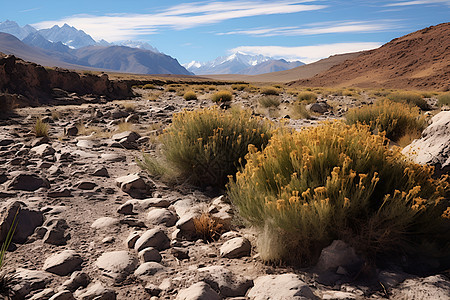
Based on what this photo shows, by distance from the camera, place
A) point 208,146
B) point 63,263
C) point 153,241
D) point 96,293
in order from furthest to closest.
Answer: point 208,146
point 153,241
point 63,263
point 96,293

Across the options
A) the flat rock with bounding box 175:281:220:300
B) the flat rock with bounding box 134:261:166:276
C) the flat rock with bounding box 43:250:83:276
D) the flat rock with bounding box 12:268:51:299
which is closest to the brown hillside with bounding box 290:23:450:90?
the flat rock with bounding box 134:261:166:276

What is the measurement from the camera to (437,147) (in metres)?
4.04

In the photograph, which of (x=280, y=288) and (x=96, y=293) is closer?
(x=280, y=288)

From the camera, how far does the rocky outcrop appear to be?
14.4 meters

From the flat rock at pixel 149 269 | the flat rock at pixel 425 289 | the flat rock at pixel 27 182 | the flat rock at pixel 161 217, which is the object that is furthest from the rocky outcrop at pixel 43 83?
the flat rock at pixel 425 289

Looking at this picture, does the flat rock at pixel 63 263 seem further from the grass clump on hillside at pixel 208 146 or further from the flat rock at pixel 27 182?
the grass clump on hillside at pixel 208 146

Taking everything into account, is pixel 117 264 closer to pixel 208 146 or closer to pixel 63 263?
pixel 63 263

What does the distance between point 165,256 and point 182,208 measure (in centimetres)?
108

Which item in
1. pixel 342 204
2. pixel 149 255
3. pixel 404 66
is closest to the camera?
pixel 342 204

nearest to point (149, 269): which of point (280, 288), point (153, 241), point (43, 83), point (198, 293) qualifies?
point (153, 241)

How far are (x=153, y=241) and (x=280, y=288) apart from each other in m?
1.40

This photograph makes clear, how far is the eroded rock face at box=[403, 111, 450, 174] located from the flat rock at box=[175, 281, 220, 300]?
2426 mm

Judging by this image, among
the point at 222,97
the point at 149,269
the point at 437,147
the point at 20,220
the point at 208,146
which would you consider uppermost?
the point at 222,97

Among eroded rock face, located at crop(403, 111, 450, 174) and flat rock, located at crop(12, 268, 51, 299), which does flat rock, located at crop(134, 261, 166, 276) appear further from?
eroded rock face, located at crop(403, 111, 450, 174)
